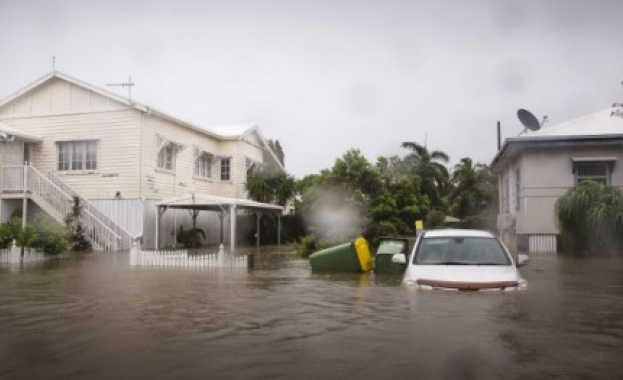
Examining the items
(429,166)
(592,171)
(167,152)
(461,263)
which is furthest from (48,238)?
(429,166)

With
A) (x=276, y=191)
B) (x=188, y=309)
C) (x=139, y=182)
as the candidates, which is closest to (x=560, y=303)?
(x=188, y=309)

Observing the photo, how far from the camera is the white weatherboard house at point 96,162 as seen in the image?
79.6ft

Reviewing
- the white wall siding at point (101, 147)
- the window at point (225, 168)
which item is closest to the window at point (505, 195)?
the window at point (225, 168)

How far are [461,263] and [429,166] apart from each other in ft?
105

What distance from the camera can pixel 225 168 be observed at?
32781 mm

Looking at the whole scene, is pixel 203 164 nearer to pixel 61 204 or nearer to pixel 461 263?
pixel 61 204

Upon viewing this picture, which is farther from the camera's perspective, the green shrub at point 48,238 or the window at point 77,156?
the window at point 77,156

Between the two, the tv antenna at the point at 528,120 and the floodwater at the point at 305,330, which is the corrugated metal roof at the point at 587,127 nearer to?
the tv antenna at the point at 528,120

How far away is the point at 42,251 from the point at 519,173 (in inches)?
682

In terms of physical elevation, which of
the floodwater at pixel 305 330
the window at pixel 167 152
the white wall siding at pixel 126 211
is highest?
the window at pixel 167 152

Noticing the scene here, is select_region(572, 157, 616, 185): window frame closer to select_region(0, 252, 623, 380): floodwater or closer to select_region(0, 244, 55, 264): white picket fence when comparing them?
select_region(0, 252, 623, 380): floodwater

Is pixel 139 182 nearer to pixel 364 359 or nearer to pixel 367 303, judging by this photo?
pixel 367 303

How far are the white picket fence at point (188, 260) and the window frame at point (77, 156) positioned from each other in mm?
10881

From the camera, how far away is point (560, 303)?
9.45 m
